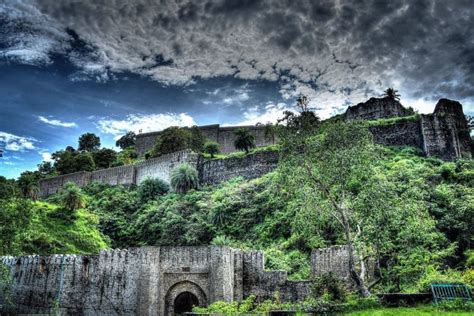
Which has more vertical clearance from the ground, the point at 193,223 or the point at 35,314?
the point at 193,223

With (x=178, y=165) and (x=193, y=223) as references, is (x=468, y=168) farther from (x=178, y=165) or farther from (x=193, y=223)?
(x=178, y=165)

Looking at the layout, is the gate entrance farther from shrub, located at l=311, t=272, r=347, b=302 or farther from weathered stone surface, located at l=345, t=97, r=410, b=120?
weathered stone surface, located at l=345, t=97, r=410, b=120

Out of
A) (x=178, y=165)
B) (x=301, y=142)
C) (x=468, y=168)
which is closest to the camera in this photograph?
(x=301, y=142)

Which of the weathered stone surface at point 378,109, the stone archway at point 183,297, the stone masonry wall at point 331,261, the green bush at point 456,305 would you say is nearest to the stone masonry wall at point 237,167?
the weathered stone surface at point 378,109

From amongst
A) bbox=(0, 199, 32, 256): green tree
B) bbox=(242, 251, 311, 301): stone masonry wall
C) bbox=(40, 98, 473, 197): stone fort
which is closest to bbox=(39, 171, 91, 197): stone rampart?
bbox=(40, 98, 473, 197): stone fort

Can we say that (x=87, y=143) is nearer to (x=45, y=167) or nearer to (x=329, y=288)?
(x=45, y=167)

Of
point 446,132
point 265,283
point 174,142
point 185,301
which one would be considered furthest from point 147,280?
point 174,142

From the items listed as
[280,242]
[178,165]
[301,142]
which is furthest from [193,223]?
[301,142]

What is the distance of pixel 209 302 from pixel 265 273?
2.71 m

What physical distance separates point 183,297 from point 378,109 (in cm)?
3584

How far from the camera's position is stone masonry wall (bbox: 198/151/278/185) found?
43719mm

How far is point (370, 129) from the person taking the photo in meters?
40.4

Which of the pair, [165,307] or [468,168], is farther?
[468,168]

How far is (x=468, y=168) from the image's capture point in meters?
30.8
